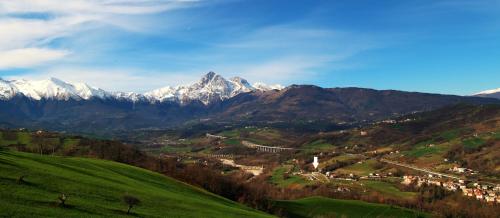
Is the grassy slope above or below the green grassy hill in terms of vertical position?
above

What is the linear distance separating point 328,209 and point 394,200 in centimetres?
4543

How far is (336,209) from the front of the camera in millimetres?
134500

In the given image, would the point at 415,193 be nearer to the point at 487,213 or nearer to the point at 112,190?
the point at 487,213

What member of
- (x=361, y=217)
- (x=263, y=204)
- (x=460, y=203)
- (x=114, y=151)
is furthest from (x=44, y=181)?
(x=460, y=203)

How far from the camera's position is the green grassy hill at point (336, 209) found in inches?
5054

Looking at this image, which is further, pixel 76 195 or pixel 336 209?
pixel 336 209

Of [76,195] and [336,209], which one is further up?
[76,195]

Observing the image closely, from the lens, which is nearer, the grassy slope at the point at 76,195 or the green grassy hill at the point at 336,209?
the grassy slope at the point at 76,195

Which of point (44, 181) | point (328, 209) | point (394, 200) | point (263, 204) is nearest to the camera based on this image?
point (44, 181)

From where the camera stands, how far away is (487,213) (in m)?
151

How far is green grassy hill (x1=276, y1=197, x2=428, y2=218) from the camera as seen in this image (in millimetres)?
128375

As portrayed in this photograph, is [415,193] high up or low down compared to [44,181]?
down

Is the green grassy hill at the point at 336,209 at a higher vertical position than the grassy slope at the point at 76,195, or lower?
lower

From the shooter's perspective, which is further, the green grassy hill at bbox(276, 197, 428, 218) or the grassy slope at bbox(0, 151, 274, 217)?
the green grassy hill at bbox(276, 197, 428, 218)
